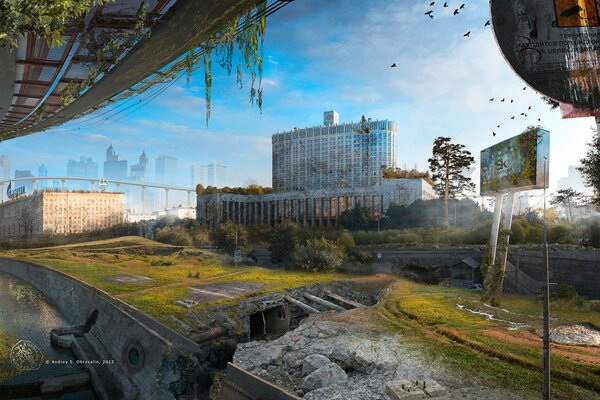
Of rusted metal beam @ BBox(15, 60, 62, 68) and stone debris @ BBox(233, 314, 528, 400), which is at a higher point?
rusted metal beam @ BBox(15, 60, 62, 68)

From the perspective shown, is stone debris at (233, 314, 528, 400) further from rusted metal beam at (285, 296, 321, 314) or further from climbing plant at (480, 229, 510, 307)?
climbing plant at (480, 229, 510, 307)

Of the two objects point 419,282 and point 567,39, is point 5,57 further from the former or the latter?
point 419,282

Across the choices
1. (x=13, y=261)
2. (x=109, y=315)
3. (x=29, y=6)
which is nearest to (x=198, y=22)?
(x=29, y=6)

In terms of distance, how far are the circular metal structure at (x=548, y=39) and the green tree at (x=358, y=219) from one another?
71.1 ft

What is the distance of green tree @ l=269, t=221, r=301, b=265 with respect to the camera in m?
23.6

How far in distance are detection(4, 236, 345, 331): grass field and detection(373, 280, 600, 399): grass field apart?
6.32 meters

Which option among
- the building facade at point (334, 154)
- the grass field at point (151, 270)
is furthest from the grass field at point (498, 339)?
the building facade at point (334, 154)

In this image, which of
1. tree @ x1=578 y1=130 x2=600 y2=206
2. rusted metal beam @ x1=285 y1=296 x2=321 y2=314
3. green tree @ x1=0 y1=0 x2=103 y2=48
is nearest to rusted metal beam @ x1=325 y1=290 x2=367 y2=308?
rusted metal beam @ x1=285 y1=296 x2=321 y2=314

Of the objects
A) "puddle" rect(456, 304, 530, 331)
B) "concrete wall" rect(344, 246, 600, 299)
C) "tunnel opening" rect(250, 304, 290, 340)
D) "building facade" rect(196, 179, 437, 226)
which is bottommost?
"tunnel opening" rect(250, 304, 290, 340)

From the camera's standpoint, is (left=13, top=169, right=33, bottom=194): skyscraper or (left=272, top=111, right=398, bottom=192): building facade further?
(left=272, top=111, right=398, bottom=192): building facade

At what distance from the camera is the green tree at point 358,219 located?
2735cm

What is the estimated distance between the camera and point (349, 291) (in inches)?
811

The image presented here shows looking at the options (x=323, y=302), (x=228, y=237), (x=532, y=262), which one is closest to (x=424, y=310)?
(x=323, y=302)

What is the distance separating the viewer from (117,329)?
14766mm
